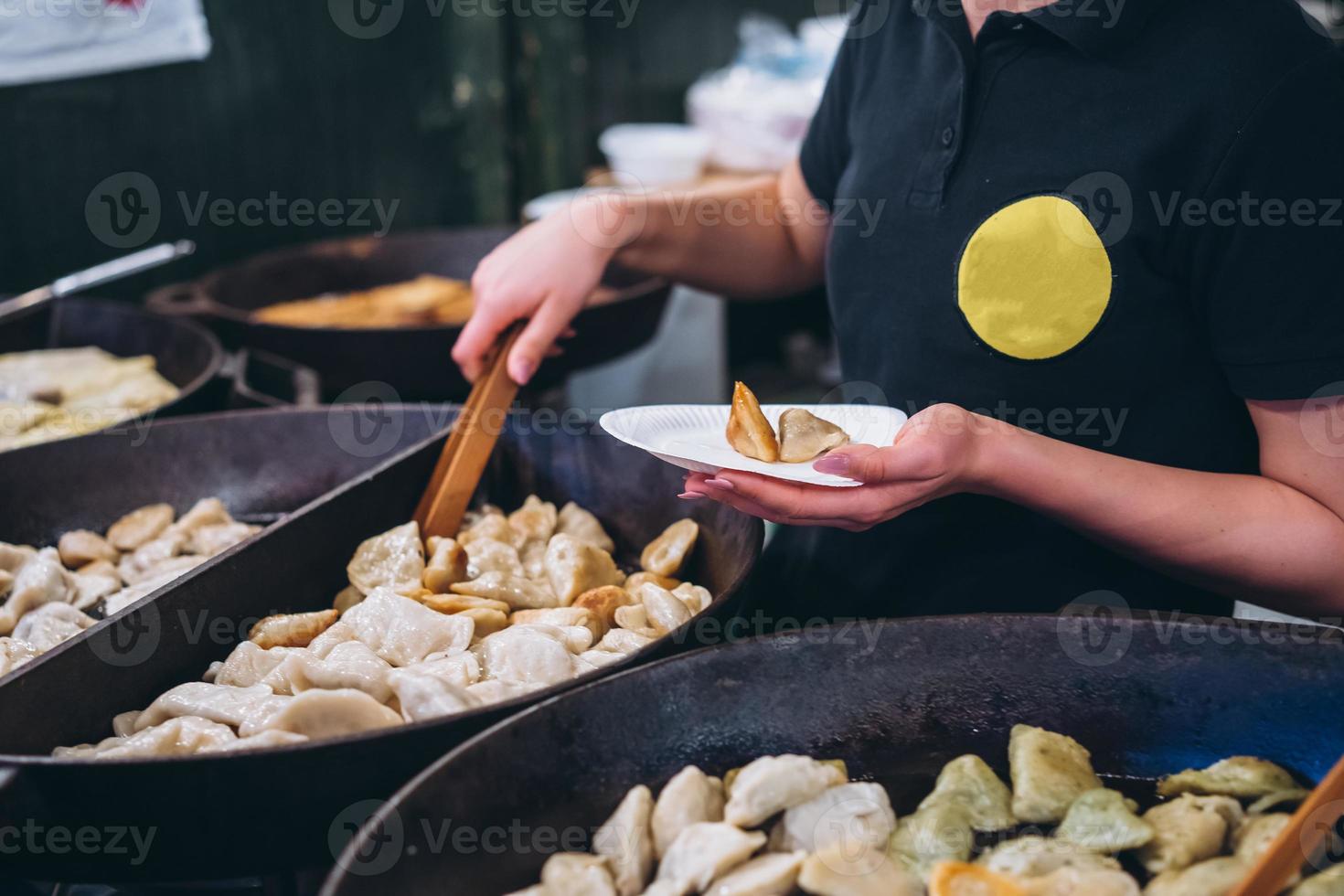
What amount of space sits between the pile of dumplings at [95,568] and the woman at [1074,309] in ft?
1.62

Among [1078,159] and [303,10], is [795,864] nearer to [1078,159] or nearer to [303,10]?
[1078,159]

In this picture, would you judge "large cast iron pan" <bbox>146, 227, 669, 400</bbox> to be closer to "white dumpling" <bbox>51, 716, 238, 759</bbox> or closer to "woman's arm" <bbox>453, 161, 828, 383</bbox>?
"woman's arm" <bbox>453, 161, 828, 383</bbox>

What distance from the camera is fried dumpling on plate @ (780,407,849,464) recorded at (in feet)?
4.42

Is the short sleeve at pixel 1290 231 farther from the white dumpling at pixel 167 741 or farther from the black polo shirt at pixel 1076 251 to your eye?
the white dumpling at pixel 167 741

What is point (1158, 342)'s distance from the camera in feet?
4.70

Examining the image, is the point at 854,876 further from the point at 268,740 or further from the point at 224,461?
the point at 224,461

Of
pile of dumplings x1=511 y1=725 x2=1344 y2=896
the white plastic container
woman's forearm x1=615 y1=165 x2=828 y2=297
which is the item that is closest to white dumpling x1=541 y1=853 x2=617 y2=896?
pile of dumplings x1=511 y1=725 x2=1344 y2=896

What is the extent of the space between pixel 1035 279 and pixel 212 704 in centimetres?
112

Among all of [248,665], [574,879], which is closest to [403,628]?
[248,665]

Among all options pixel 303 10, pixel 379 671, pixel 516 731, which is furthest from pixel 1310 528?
pixel 303 10

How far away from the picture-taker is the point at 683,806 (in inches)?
41.7

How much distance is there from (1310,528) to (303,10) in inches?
122

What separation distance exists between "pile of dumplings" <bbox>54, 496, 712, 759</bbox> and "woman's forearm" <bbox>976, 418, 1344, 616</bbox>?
442 mm

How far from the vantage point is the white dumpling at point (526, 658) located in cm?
128
